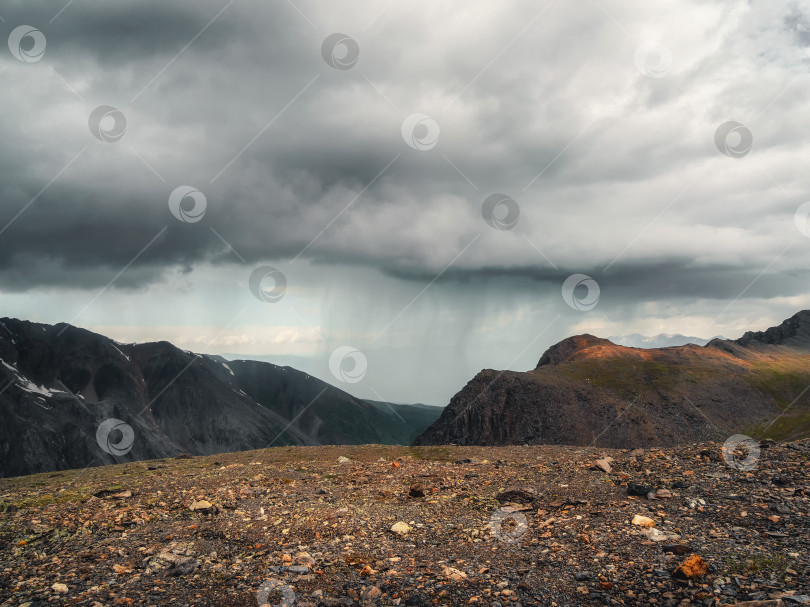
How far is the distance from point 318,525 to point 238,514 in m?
3.04

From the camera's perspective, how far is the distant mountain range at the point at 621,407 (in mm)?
138125

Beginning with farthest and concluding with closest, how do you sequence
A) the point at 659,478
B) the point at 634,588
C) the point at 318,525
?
the point at 659,478, the point at 318,525, the point at 634,588

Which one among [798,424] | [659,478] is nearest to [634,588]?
[659,478]

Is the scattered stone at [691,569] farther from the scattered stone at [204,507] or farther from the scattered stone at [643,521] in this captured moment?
the scattered stone at [204,507]

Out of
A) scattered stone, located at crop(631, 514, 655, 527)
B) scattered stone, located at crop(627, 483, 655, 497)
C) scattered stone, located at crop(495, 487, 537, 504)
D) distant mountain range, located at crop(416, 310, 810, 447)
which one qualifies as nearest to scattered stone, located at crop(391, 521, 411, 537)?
scattered stone, located at crop(495, 487, 537, 504)

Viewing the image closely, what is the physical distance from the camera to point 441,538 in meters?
12.8

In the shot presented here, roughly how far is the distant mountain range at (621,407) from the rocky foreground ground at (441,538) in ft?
401

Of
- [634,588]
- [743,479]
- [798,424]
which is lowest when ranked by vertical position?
[798,424]

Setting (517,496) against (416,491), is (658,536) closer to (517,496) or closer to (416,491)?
(517,496)

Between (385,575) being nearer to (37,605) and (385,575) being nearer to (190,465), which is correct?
(37,605)

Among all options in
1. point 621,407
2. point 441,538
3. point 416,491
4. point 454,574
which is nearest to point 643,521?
point 441,538

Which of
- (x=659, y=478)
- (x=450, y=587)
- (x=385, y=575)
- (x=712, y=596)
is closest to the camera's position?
(x=712, y=596)

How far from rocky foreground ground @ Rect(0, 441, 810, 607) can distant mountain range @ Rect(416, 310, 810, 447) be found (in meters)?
122

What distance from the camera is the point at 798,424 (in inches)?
5561
